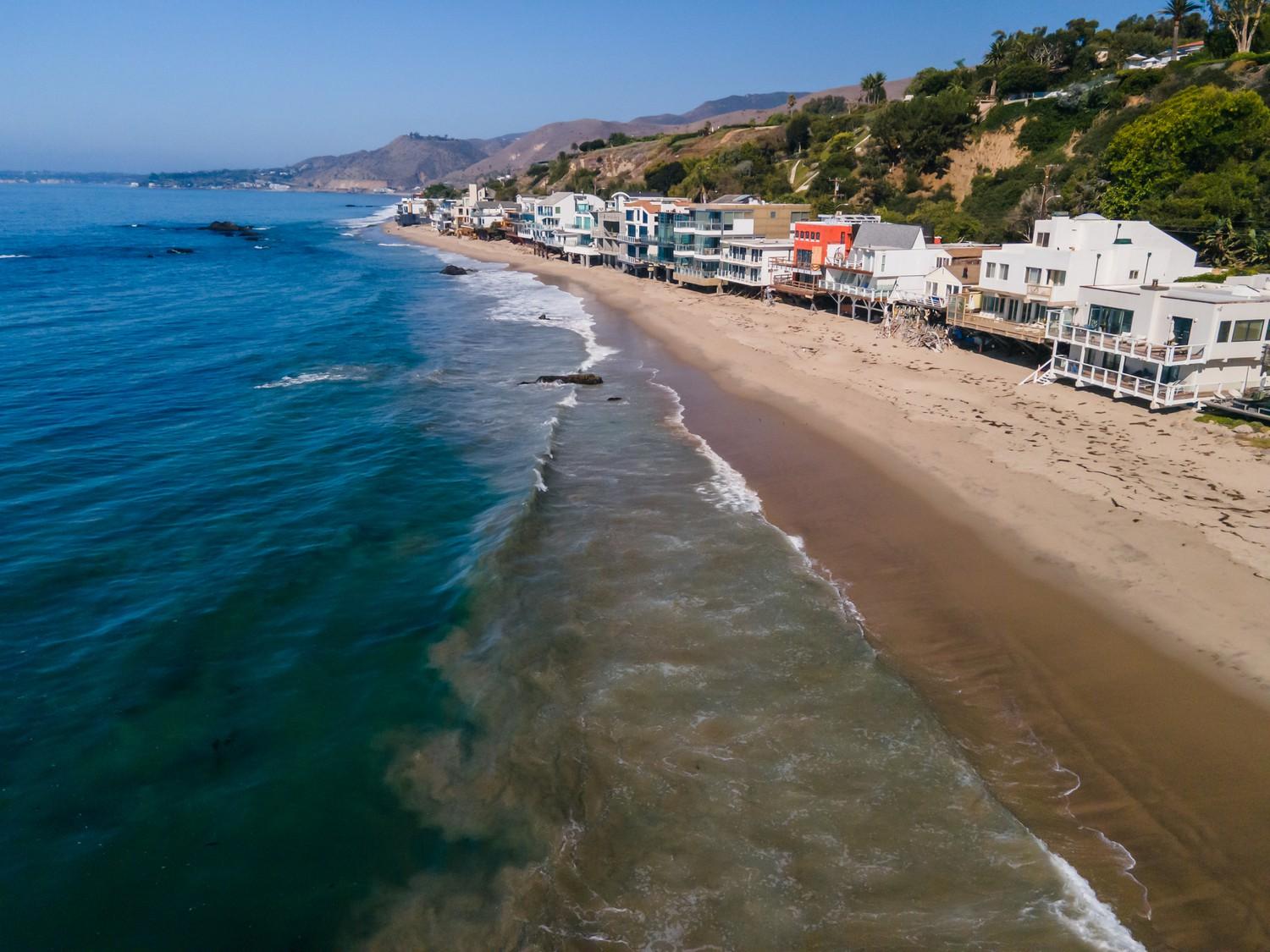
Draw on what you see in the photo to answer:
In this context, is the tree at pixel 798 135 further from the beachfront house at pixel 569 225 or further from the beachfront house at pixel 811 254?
the beachfront house at pixel 811 254

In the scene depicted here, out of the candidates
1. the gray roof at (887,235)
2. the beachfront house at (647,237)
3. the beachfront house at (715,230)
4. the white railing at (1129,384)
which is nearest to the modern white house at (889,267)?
A: the gray roof at (887,235)

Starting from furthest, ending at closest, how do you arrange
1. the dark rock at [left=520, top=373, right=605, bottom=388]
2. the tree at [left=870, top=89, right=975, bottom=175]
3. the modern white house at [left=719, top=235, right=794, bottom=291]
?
the tree at [left=870, top=89, right=975, bottom=175], the modern white house at [left=719, top=235, right=794, bottom=291], the dark rock at [left=520, top=373, right=605, bottom=388]

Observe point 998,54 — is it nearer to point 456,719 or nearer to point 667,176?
point 667,176

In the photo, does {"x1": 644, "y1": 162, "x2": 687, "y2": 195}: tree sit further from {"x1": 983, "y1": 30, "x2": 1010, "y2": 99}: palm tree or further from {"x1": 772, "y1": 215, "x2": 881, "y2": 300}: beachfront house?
{"x1": 772, "y1": 215, "x2": 881, "y2": 300}: beachfront house

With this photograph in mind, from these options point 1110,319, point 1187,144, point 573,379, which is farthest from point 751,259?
point 1110,319

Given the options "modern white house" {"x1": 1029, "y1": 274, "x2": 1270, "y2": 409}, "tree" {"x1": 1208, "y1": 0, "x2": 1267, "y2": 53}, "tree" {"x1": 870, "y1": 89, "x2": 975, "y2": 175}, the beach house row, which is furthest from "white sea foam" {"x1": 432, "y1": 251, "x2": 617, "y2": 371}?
"tree" {"x1": 1208, "y1": 0, "x2": 1267, "y2": 53}
